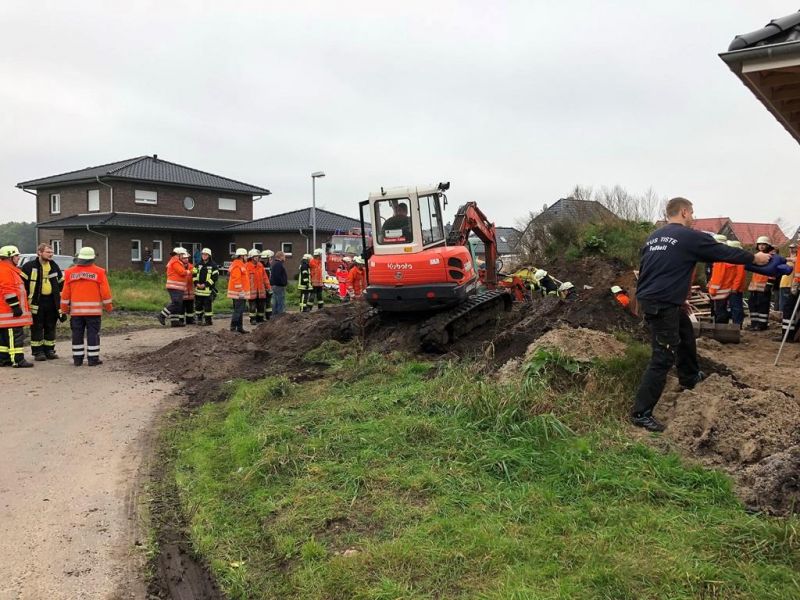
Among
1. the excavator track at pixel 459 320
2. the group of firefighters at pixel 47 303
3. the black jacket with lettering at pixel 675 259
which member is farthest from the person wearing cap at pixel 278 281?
the black jacket with lettering at pixel 675 259

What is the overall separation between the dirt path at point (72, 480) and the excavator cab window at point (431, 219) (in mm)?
4727

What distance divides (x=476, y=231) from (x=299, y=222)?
31.1 m

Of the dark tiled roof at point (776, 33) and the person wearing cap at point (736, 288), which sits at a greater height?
the dark tiled roof at point (776, 33)

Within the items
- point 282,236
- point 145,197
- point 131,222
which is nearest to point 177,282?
point 131,222

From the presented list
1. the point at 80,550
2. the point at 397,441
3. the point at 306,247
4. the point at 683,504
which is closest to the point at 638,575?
the point at 683,504

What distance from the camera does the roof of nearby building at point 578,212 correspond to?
20375mm

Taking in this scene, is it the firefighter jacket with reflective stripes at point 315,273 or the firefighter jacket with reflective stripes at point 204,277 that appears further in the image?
the firefighter jacket with reflective stripes at point 315,273

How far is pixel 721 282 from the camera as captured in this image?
38.9ft

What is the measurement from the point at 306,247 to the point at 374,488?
1469 inches

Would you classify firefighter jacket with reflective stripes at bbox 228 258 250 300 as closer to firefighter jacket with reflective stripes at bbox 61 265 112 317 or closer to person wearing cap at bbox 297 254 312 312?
person wearing cap at bbox 297 254 312 312

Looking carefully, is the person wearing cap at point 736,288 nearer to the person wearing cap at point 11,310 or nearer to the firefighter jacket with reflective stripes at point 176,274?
the firefighter jacket with reflective stripes at point 176,274

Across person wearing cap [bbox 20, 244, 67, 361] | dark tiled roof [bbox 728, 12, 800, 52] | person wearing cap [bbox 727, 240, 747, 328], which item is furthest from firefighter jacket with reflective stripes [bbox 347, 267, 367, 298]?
dark tiled roof [bbox 728, 12, 800, 52]

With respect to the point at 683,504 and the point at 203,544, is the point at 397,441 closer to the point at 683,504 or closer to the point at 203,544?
the point at 203,544

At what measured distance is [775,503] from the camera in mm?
3777
